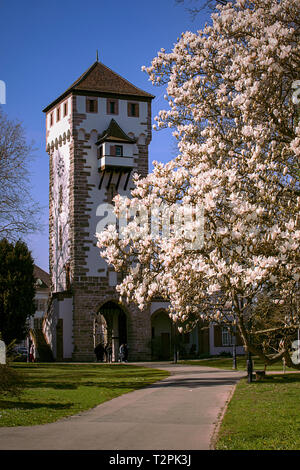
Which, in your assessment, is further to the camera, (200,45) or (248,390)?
(248,390)

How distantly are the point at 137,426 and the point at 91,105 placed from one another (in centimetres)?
3684

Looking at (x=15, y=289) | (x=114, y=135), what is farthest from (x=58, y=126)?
(x=15, y=289)

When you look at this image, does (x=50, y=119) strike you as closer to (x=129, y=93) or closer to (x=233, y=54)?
(x=129, y=93)

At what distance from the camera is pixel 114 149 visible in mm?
46125

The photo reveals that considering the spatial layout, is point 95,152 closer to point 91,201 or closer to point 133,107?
point 91,201

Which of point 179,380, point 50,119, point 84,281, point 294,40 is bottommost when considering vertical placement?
point 179,380

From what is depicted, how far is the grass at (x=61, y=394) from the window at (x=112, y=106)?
76.8 feet

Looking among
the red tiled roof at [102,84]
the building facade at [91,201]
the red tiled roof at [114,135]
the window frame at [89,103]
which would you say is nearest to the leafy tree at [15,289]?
the building facade at [91,201]

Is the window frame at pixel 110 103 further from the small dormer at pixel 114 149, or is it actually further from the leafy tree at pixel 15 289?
the leafy tree at pixel 15 289

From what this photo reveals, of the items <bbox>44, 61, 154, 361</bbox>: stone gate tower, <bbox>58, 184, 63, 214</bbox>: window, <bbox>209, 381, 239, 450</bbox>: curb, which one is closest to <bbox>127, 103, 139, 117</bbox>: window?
<bbox>44, 61, 154, 361</bbox>: stone gate tower

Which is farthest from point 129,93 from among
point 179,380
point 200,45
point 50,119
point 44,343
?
point 200,45

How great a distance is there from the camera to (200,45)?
1375cm

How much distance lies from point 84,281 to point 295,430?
32696mm

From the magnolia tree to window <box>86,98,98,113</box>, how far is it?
112 ft
